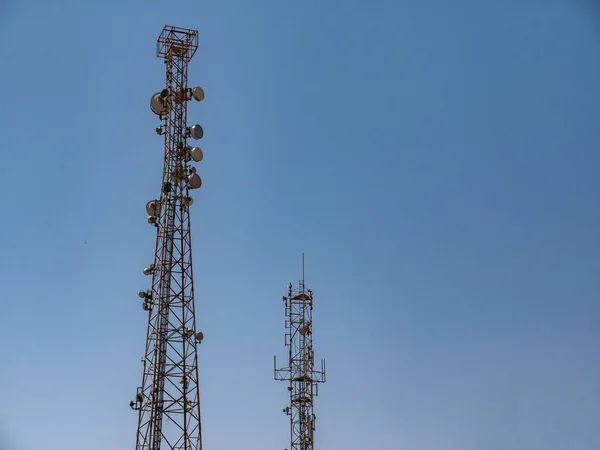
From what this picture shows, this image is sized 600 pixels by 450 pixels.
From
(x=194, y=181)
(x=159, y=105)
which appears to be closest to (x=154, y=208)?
(x=194, y=181)

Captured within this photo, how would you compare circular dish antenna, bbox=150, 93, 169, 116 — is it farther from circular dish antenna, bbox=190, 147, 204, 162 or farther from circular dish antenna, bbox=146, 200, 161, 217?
circular dish antenna, bbox=146, 200, 161, 217

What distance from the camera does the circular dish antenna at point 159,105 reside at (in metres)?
44.0

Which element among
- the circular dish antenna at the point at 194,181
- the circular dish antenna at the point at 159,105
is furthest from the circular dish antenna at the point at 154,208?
the circular dish antenna at the point at 159,105

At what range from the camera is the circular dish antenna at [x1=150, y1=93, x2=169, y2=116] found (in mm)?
44000

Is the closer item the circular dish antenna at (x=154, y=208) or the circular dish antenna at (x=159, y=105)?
the circular dish antenna at (x=154, y=208)

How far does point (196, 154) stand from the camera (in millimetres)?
43781

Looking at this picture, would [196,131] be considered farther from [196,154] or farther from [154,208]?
[154,208]

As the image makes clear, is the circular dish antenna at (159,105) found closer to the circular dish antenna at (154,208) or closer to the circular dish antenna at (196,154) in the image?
the circular dish antenna at (196,154)

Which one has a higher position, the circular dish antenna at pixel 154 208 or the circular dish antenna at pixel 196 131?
the circular dish antenna at pixel 196 131

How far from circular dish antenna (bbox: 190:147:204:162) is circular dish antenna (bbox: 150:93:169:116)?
2.70m

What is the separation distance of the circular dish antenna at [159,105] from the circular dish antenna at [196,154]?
106 inches

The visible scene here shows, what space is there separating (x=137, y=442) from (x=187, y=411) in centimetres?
283

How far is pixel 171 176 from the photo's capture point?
43.4 meters

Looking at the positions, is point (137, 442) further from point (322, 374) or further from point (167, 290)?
point (322, 374)
